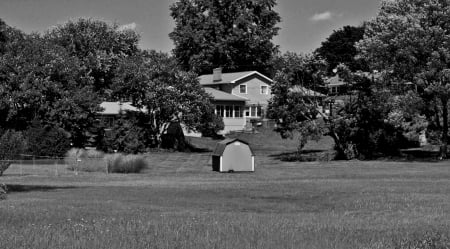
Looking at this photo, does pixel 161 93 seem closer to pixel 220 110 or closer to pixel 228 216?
pixel 220 110

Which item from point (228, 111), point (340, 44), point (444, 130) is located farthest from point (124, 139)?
point (340, 44)

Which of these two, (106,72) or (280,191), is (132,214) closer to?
(280,191)

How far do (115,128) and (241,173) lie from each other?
2162cm

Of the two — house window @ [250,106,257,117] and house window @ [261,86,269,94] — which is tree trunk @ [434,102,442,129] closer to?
house window @ [250,106,257,117]

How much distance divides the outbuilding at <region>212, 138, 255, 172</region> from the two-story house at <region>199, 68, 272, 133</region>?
3518 centimetres

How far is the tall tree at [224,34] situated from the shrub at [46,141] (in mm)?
45148

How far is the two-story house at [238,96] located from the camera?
3194 inches

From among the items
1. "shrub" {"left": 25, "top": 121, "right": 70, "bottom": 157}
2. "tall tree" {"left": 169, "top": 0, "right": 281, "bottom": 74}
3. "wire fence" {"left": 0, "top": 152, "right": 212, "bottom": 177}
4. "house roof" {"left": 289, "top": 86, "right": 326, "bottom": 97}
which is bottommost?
"wire fence" {"left": 0, "top": 152, "right": 212, "bottom": 177}

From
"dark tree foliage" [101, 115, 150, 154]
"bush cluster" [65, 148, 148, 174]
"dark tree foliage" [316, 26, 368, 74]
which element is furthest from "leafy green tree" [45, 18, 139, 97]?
"dark tree foliage" [316, 26, 368, 74]

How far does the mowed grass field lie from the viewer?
10062 mm

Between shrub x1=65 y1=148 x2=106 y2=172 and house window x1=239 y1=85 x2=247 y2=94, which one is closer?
shrub x1=65 y1=148 x2=106 y2=172

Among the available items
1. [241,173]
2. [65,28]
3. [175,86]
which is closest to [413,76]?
[241,173]

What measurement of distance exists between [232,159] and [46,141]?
16.9 meters

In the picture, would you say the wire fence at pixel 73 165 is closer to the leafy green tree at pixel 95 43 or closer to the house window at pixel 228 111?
the leafy green tree at pixel 95 43
